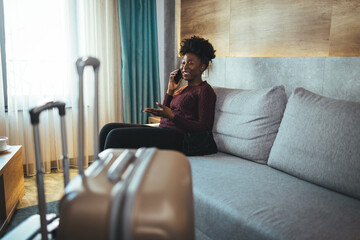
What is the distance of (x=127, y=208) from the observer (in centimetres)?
60

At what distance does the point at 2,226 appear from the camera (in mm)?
1956

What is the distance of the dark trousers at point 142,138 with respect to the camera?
2.10 m

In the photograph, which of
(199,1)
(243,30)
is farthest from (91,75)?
(243,30)

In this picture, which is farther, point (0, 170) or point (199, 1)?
point (199, 1)

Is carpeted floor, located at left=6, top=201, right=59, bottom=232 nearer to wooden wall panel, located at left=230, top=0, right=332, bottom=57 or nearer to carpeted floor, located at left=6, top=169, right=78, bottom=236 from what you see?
carpeted floor, located at left=6, top=169, right=78, bottom=236

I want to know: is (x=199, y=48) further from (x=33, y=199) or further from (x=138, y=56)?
(x=33, y=199)

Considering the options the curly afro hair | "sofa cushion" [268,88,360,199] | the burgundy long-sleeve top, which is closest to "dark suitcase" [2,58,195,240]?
"sofa cushion" [268,88,360,199]

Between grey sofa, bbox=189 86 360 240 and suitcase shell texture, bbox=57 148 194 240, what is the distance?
67 centimetres

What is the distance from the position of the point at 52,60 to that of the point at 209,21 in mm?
1477

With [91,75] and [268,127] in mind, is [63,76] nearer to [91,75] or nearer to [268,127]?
[91,75]

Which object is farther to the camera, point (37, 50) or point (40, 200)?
point (37, 50)

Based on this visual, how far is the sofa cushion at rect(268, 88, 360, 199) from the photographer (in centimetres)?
144

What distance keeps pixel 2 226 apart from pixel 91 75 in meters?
1.67

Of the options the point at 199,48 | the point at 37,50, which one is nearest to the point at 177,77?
the point at 199,48
